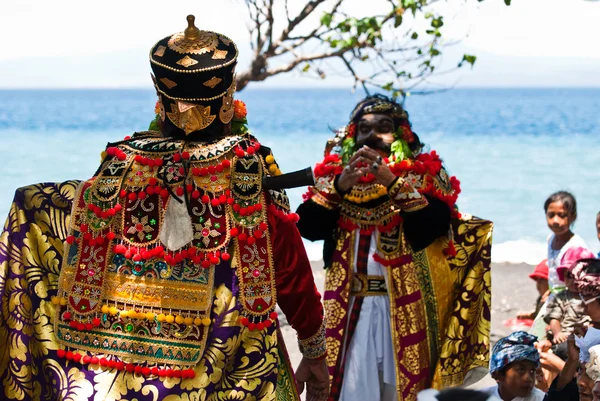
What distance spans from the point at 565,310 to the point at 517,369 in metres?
1.50

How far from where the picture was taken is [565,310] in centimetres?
665

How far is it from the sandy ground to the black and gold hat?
14.9 feet

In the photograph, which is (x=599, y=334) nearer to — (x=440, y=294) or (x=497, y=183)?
(x=440, y=294)

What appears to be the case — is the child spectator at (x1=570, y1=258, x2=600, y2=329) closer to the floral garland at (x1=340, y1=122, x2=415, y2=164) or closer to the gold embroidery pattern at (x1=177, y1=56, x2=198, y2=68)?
the floral garland at (x1=340, y1=122, x2=415, y2=164)

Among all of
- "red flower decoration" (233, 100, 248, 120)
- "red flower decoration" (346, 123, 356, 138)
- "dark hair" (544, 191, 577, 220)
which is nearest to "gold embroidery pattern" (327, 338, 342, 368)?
"red flower decoration" (346, 123, 356, 138)

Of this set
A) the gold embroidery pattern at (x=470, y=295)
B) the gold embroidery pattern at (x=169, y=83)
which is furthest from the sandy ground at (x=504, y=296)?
the gold embroidery pattern at (x=169, y=83)

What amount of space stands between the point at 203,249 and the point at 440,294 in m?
2.66

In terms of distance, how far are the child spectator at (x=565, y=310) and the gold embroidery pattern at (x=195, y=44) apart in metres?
3.58

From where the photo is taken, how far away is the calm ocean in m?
21.2

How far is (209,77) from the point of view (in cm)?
350

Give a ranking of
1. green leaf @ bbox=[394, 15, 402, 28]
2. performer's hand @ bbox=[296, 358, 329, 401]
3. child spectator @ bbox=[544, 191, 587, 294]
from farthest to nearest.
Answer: green leaf @ bbox=[394, 15, 402, 28], child spectator @ bbox=[544, 191, 587, 294], performer's hand @ bbox=[296, 358, 329, 401]

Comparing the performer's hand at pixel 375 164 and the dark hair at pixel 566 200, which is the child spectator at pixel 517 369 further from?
the dark hair at pixel 566 200

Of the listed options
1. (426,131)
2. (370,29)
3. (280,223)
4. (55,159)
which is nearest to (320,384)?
(280,223)

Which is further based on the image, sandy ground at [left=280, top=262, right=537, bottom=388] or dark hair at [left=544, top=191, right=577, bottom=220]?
sandy ground at [left=280, top=262, right=537, bottom=388]
